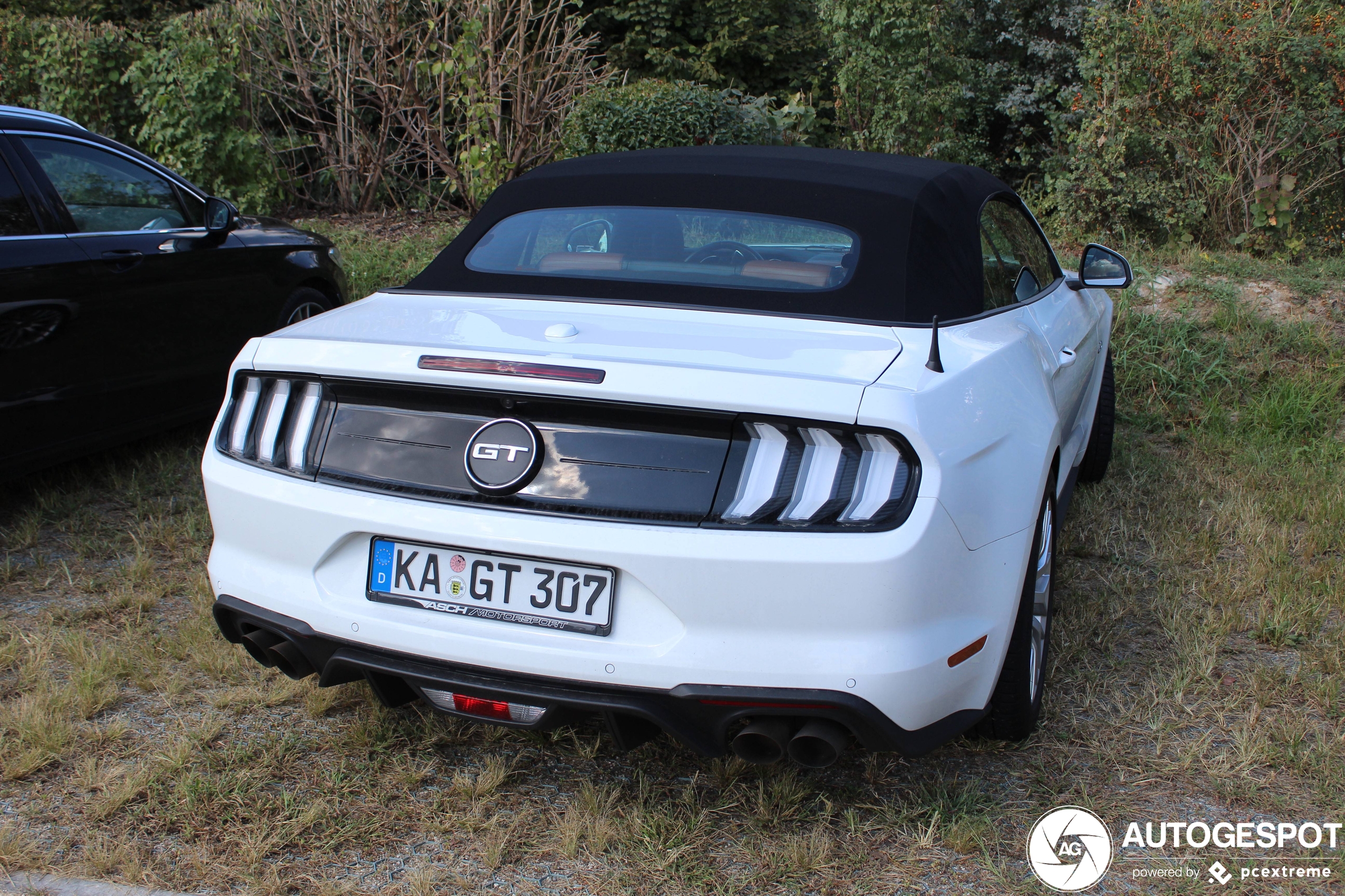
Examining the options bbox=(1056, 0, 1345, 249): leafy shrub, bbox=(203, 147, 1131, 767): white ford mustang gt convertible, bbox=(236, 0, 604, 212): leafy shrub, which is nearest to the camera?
bbox=(203, 147, 1131, 767): white ford mustang gt convertible

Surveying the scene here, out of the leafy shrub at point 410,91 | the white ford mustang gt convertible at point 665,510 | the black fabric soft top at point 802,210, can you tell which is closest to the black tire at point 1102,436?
the black fabric soft top at point 802,210

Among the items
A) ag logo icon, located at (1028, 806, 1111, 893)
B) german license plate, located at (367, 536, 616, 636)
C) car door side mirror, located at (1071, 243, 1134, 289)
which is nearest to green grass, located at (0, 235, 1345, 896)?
ag logo icon, located at (1028, 806, 1111, 893)

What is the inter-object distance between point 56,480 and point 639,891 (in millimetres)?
3540

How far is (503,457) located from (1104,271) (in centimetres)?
251

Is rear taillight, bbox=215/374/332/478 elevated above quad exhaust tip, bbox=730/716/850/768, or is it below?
above

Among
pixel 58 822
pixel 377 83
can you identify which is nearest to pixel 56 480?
pixel 58 822

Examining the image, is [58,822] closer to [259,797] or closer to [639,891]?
[259,797]

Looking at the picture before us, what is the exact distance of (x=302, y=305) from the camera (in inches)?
210

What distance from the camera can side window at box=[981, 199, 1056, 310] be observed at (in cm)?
299

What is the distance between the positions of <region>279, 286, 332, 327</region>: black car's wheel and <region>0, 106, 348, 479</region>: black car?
0.27 feet

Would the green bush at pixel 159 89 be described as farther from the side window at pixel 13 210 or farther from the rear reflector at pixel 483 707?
the rear reflector at pixel 483 707

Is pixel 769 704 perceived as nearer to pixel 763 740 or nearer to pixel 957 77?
pixel 763 740

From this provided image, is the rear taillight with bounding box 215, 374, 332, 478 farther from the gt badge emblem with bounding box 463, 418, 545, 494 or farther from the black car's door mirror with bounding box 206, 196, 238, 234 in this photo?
the black car's door mirror with bounding box 206, 196, 238, 234

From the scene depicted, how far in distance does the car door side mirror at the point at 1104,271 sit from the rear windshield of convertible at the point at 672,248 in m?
1.35
